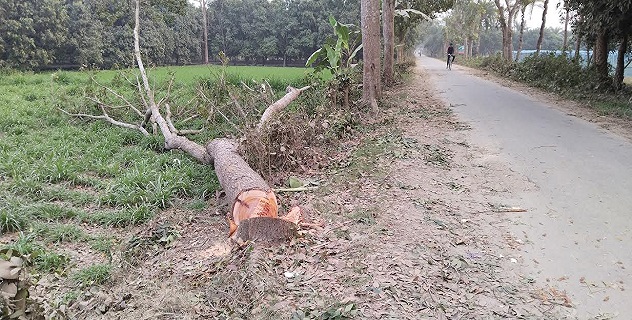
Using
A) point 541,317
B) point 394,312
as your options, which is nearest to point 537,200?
point 541,317

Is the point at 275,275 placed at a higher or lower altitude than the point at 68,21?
lower

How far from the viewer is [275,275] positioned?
3.47 metres

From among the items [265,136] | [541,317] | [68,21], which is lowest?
[541,317]

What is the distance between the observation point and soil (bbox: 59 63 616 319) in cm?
306

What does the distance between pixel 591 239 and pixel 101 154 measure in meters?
7.18

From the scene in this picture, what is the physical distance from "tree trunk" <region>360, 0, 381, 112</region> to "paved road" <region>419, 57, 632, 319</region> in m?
2.41

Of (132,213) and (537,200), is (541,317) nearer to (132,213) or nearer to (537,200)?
(537,200)

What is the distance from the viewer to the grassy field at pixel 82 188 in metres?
4.38

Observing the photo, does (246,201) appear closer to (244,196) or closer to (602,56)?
(244,196)

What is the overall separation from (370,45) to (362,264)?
7.37 meters

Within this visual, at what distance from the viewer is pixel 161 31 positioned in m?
34.1

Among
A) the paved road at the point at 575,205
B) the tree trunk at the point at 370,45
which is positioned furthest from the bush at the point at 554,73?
the tree trunk at the point at 370,45

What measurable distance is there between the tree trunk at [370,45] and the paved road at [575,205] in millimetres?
2414

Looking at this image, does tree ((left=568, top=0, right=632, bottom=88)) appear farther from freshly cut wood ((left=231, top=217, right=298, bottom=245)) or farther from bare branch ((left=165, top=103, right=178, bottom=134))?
freshly cut wood ((left=231, top=217, right=298, bottom=245))
